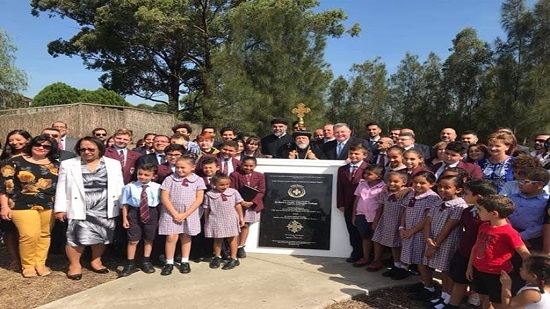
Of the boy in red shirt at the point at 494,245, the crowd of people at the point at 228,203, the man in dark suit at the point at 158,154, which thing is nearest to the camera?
the boy in red shirt at the point at 494,245

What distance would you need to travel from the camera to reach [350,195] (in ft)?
17.5

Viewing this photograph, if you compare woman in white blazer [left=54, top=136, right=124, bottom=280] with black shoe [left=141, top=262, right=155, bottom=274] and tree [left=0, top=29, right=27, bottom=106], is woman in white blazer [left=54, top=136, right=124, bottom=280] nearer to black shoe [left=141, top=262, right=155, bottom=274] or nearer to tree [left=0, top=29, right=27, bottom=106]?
black shoe [left=141, top=262, right=155, bottom=274]

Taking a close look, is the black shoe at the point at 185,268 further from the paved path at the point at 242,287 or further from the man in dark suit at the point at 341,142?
the man in dark suit at the point at 341,142

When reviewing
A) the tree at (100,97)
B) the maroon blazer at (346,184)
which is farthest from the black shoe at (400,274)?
the tree at (100,97)

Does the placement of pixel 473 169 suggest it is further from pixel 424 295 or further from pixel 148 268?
pixel 148 268

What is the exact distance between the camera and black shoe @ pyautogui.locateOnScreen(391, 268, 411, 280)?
15.6 feet

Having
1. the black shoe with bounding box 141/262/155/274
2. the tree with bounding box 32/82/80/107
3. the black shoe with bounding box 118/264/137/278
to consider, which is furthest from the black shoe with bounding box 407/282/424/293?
the tree with bounding box 32/82/80/107

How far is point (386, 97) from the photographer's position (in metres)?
25.2

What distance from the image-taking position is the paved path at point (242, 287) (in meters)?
4.04

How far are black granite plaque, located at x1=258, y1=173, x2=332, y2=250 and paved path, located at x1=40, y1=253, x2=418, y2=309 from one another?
1.46 feet

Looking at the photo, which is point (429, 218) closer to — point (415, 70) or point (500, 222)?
point (500, 222)

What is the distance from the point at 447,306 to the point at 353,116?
67.3 feet

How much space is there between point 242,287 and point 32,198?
8.84 feet

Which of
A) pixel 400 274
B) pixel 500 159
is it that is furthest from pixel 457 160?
pixel 400 274
